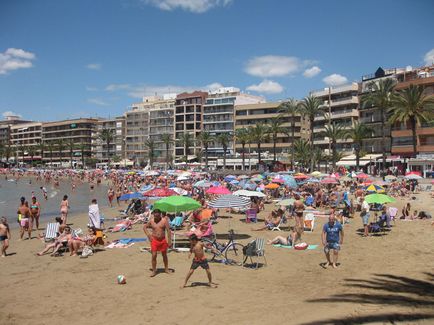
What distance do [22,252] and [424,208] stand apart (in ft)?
68.6

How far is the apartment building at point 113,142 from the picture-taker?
406 ft

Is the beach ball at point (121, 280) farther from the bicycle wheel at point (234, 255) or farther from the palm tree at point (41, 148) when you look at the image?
the palm tree at point (41, 148)

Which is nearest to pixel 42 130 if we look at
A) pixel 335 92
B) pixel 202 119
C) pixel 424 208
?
pixel 202 119

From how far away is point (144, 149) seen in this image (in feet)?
379

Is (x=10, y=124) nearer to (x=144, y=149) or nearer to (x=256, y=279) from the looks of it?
(x=144, y=149)

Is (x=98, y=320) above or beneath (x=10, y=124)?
beneath

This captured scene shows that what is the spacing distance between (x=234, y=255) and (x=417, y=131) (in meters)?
51.3

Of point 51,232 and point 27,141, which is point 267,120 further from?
point 27,141

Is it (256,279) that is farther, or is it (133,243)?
(133,243)

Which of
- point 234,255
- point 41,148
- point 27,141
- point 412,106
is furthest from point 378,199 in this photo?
point 27,141

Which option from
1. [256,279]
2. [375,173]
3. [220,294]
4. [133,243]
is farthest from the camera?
[375,173]

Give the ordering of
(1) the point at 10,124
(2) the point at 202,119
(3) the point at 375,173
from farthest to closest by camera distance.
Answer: (1) the point at 10,124 < (2) the point at 202,119 < (3) the point at 375,173

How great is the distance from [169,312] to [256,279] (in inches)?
115

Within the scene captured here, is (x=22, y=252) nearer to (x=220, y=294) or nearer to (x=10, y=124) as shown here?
(x=220, y=294)
